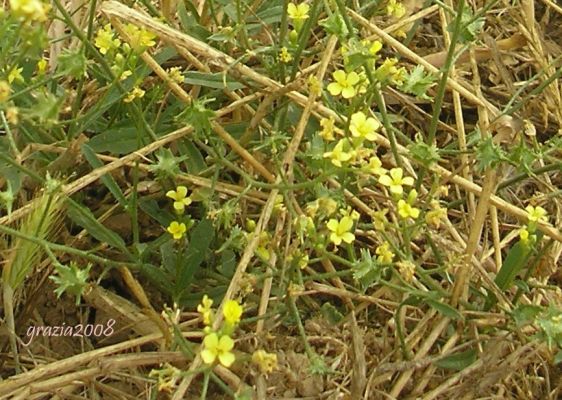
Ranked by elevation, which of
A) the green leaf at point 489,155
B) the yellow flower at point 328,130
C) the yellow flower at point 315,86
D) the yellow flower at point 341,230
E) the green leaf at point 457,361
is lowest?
the green leaf at point 457,361

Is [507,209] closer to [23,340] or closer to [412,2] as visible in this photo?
[412,2]

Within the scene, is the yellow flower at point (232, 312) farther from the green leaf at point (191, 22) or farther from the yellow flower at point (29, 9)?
the green leaf at point (191, 22)

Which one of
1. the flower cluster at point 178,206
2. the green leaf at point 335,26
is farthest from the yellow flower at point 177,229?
the green leaf at point 335,26

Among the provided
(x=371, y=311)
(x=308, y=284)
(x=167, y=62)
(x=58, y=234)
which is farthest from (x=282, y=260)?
(x=167, y=62)

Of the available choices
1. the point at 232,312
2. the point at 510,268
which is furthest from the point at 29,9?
the point at 510,268

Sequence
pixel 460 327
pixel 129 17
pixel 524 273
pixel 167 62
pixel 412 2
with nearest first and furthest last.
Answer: pixel 129 17 → pixel 460 327 → pixel 524 273 → pixel 167 62 → pixel 412 2

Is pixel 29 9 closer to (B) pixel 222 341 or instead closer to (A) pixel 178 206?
(B) pixel 222 341

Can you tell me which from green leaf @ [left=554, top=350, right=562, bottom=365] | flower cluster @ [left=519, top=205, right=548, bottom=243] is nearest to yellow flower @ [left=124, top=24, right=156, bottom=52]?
flower cluster @ [left=519, top=205, right=548, bottom=243]
